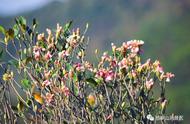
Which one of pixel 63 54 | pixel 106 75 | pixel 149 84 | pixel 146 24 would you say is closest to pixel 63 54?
pixel 63 54

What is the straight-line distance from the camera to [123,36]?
28.4 meters

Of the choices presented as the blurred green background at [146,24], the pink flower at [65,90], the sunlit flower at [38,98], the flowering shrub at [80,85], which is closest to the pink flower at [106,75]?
the flowering shrub at [80,85]

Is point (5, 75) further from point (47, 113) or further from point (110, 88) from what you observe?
point (110, 88)

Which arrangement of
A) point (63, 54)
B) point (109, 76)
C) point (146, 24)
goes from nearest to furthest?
1. point (109, 76)
2. point (63, 54)
3. point (146, 24)

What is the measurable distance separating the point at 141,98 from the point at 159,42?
27188 millimetres

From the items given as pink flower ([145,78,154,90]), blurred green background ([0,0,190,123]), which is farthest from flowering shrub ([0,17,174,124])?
blurred green background ([0,0,190,123])

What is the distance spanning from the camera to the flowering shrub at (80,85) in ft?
7.45

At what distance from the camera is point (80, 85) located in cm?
232

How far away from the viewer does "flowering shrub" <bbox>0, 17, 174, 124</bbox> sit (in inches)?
89.4

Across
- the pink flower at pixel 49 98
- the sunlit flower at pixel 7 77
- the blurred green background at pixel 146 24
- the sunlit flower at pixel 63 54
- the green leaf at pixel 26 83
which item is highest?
the blurred green background at pixel 146 24

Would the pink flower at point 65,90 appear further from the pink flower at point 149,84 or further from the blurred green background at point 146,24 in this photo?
the blurred green background at point 146,24

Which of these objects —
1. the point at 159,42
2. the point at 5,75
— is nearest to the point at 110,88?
the point at 5,75

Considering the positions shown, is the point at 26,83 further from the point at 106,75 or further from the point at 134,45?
the point at 134,45

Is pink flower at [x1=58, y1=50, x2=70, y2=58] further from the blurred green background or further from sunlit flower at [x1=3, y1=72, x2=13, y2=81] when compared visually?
the blurred green background
